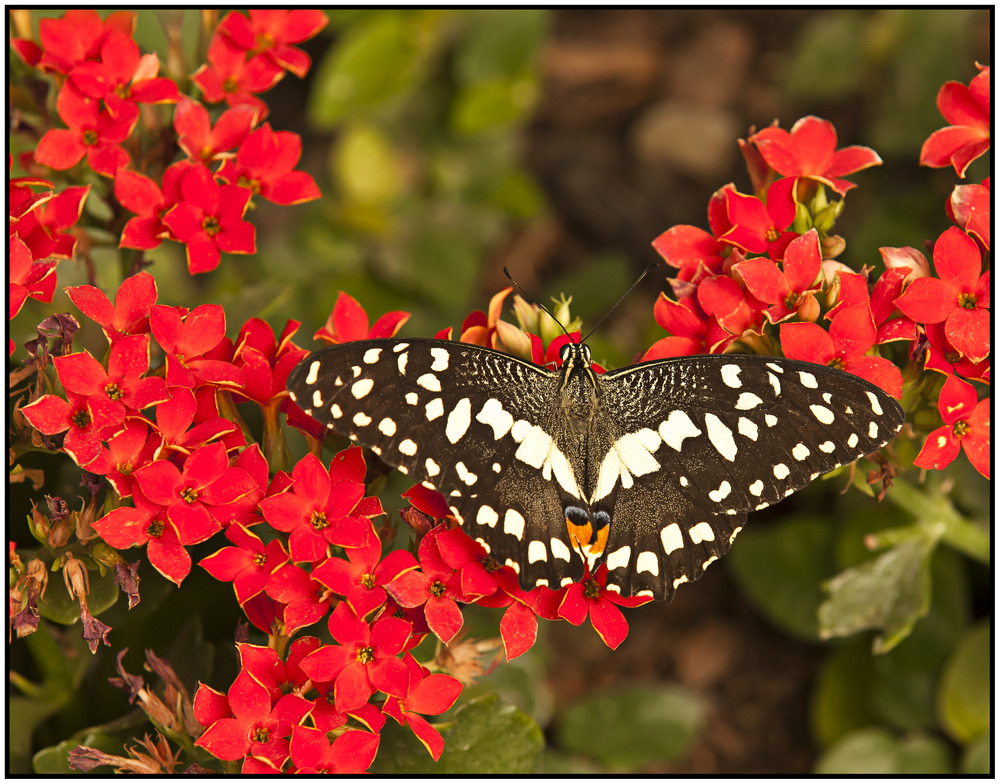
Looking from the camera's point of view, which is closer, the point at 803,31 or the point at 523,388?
the point at 523,388

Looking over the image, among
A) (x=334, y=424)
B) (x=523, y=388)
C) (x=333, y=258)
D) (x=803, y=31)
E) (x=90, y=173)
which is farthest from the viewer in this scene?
(x=803, y=31)

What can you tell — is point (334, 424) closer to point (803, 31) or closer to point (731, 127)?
point (731, 127)

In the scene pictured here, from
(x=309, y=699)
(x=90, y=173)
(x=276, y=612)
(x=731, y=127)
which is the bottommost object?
(x=309, y=699)

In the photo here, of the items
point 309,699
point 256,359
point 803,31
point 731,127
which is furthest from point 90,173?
point 803,31

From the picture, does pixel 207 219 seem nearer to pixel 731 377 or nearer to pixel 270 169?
pixel 270 169

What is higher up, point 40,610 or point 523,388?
point 523,388

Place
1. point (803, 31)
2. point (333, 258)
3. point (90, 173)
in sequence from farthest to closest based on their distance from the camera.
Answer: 1. point (803, 31)
2. point (333, 258)
3. point (90, 173)
